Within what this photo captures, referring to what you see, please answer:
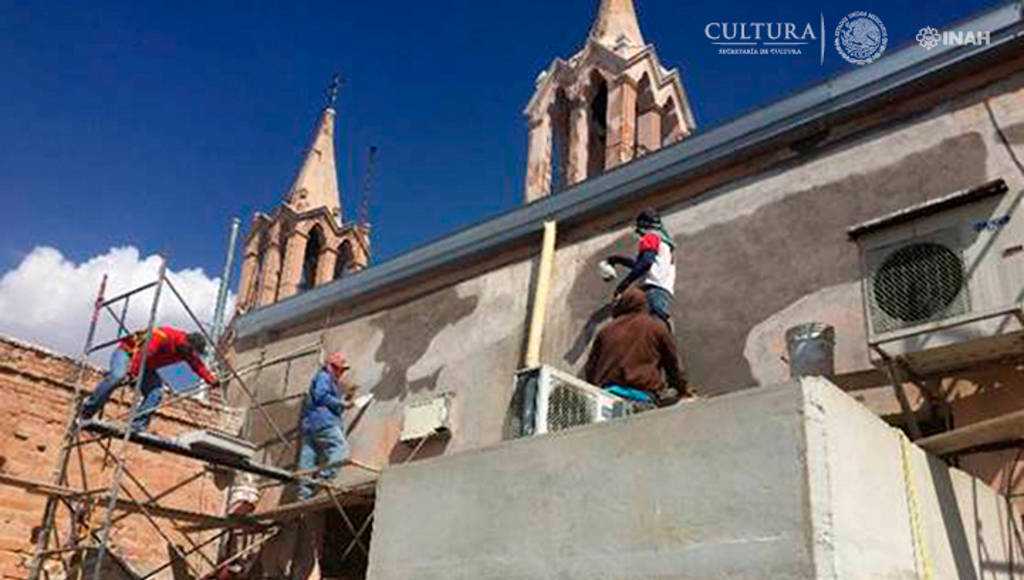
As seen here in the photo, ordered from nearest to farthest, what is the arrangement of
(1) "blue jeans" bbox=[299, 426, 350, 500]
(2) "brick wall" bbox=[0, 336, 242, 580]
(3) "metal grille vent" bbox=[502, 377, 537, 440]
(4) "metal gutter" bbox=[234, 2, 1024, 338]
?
(3) "metal grille vent" bbox=[502, 377, 537, 440] < (4) "metal gutter" bbox=[234, 2, 1024, 338] < (1) "blue jeans" bbox=[299, 426, 350, 500] < (2) "brick wall" bbox=[0, 336, 242, 580]

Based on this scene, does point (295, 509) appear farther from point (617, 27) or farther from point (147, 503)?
point (617, 27)

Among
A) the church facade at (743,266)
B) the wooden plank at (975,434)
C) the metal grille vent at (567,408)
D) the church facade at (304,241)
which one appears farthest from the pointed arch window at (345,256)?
the wooden plank at (975,434)

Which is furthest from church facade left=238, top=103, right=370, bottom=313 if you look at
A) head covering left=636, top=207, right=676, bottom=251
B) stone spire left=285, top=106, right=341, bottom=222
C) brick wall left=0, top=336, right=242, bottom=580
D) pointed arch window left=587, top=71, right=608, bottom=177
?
head covering left=636, top=207, right=676, bottom=251

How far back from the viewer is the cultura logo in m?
7.06

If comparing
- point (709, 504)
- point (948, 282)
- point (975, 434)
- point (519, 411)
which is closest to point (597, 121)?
point (519, 411)

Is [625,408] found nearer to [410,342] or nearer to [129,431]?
[410,342]

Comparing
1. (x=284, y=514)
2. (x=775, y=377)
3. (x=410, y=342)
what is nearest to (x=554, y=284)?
(x=410, y=342)

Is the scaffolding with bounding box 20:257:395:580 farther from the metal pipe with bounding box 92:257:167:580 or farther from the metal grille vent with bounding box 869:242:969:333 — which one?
the metal grille vent with bounding box 869:242:969:333

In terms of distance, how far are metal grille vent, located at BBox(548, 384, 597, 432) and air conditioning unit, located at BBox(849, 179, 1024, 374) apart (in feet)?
6.00

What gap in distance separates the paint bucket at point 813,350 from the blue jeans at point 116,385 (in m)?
6.72

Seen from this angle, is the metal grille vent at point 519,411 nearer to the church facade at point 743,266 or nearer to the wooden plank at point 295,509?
the church facade at point 743,266

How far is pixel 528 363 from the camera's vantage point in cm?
886

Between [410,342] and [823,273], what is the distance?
4900mm

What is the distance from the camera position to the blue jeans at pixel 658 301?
7500mm
